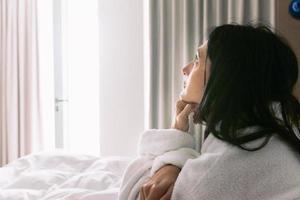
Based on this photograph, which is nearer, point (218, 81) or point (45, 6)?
point (218, 81)

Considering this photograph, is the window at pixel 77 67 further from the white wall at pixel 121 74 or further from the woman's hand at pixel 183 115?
the woman's hand at pixel 183 115

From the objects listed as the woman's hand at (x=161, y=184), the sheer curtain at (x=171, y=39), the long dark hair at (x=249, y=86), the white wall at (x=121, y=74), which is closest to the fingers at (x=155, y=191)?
the woman's hand at (x=161, y=184)

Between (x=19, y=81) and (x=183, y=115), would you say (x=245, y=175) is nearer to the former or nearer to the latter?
(x=183, y=115)

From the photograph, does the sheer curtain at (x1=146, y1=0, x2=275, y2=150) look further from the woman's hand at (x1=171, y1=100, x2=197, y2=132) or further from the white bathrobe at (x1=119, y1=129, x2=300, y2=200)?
the white bathrobe at (x1=119, y1=129, x2=300, y2=200)

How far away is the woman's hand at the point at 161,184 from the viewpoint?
0.88 m

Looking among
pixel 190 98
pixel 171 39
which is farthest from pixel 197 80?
pixel 171 39

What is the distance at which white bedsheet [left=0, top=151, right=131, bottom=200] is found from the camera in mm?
1312

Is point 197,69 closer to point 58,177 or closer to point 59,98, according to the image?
point 58,177

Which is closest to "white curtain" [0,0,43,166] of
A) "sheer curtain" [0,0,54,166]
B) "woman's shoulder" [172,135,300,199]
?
"sheer curtain" [0,0,54,166]

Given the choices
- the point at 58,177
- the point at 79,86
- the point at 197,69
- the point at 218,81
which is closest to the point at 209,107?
the point at 218,81

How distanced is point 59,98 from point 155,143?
2170 millimetres

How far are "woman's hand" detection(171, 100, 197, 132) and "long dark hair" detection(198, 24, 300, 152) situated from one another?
7.6 inches

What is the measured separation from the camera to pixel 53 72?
10.1ft

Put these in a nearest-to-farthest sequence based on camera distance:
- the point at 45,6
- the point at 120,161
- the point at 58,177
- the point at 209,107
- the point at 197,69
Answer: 1. the point at 209,107
2. the point at 197,69
3. the point at 58,177
4. the point at 120,161
5. the point at 45,6
